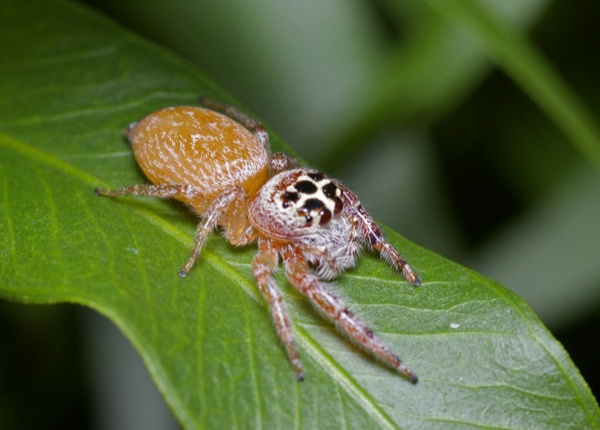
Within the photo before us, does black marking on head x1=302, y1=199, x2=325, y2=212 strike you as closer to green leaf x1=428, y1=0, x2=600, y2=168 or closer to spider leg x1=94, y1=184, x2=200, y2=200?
spider leg x1=94, y1=184, x2=200, y2=200

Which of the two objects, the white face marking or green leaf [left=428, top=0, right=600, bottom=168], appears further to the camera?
green leaf [left=428, top=0, right=600, bottom=168]

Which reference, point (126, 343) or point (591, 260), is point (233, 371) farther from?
point (591, 260)

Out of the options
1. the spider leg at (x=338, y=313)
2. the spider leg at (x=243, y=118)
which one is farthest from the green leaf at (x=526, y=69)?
the spider leg at (x=338, y=313)

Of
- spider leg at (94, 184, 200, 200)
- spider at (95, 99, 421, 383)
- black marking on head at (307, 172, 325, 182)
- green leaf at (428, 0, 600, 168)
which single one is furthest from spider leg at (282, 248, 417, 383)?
green leaf at (428, 0, 600, 168)

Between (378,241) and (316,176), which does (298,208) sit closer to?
(316,176)

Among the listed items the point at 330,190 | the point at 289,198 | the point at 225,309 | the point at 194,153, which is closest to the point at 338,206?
the point at 330,190
